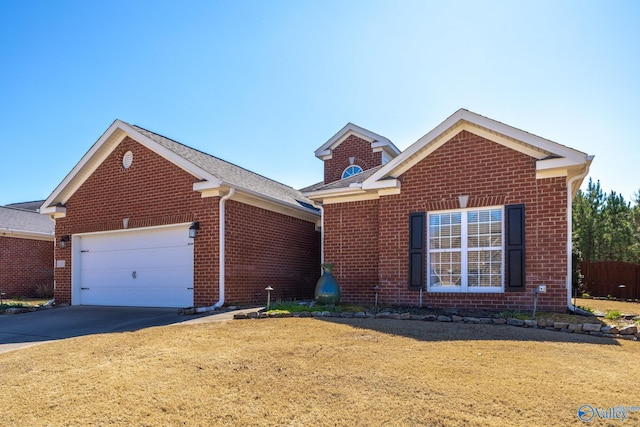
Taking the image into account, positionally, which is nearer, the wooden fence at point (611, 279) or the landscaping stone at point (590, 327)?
the landscaping stone at point (590, 327)

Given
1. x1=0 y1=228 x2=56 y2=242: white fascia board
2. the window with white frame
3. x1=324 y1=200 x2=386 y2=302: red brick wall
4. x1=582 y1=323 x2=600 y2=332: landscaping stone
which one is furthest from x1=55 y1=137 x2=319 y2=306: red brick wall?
x1=582 y1=323 x2=600 y2=332: landscaping stone

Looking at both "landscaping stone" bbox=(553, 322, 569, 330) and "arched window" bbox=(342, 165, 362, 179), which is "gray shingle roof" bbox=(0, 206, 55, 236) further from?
"landscaping stone" bbox=(553, 322, 569, 330)

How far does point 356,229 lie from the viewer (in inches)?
476

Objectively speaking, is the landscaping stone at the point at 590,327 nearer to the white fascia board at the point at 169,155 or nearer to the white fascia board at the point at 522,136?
the white fascia board at the point at 522,136

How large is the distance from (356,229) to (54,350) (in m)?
7.35

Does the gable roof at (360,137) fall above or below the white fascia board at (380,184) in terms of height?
above

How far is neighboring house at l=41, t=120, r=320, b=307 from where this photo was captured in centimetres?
1193

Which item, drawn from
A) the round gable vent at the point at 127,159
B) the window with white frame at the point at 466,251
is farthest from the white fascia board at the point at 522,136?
the round gable vent at the point at 127,159

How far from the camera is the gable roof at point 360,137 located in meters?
18.4

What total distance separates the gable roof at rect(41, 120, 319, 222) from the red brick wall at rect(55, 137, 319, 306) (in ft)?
0.65

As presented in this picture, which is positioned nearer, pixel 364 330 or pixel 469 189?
pixel 364 330

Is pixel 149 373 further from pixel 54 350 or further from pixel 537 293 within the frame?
pixel 537 293

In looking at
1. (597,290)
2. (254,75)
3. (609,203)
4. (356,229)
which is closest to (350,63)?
(254,75)

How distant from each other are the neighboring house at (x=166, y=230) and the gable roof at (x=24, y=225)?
18.1 feet
